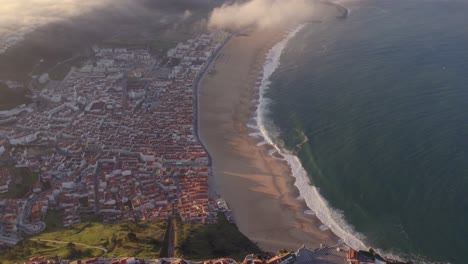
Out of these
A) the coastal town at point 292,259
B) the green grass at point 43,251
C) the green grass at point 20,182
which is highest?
the green grass at point 20,182

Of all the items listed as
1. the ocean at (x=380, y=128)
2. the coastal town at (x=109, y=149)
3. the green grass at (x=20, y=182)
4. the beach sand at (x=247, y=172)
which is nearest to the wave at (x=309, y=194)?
the ocean at (x=380, y=128)

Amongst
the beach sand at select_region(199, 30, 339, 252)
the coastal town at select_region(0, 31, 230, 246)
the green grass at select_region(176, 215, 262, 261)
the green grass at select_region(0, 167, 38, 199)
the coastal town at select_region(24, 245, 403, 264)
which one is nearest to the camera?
the coastal town at select_region(24, 245, 403, 264)

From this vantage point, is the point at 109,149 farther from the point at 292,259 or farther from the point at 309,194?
the point at 292,259

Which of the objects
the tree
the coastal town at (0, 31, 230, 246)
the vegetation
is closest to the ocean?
the coastal town at (0, 31, 230, 246)

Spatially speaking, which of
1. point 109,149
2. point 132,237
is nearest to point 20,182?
point 109,149

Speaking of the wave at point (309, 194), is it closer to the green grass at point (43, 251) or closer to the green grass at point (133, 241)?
the green grass at point (133, 241)

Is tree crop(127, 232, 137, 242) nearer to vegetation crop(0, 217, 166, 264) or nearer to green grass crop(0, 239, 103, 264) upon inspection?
vegetation crop(0, 217, 166, 264)
